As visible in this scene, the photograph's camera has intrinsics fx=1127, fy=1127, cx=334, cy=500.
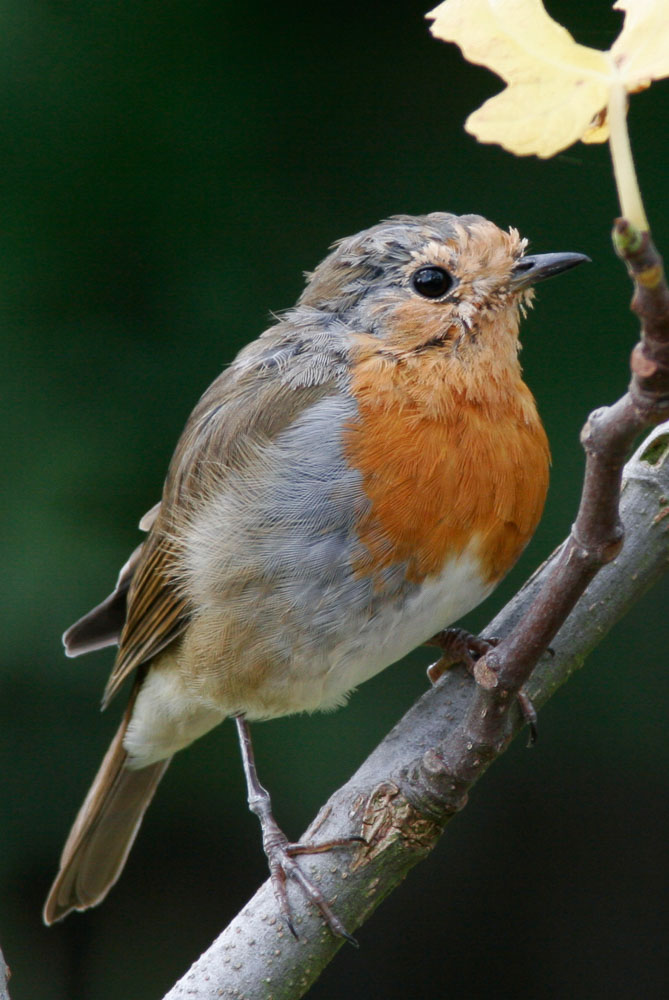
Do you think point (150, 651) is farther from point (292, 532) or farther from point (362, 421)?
point (362, 421)

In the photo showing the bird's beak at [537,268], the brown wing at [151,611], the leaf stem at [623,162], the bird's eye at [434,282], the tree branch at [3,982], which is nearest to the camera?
the leaf stem at [623,162]

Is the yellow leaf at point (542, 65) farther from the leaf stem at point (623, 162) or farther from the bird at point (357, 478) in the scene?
the bird at point (357, 478)

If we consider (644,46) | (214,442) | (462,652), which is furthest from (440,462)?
(644,46)

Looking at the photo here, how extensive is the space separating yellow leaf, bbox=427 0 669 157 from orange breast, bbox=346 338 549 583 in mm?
1489

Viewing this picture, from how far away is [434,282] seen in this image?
2400 mm

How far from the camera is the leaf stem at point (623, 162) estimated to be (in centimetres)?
70

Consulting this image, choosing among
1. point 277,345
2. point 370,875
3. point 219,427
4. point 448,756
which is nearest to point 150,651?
point 219,427

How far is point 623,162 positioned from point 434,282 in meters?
1.71

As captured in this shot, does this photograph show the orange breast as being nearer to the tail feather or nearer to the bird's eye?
the bird's eye

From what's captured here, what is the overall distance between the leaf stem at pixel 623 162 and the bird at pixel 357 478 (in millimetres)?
1524

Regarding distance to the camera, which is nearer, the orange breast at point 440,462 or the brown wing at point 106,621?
the orange breast at point 440,462

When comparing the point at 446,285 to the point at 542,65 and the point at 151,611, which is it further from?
the point at 542,65

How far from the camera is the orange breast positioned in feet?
7.36

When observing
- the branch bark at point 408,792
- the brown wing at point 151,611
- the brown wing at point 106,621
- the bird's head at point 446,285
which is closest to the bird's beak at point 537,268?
the bird's head at point 446,285
